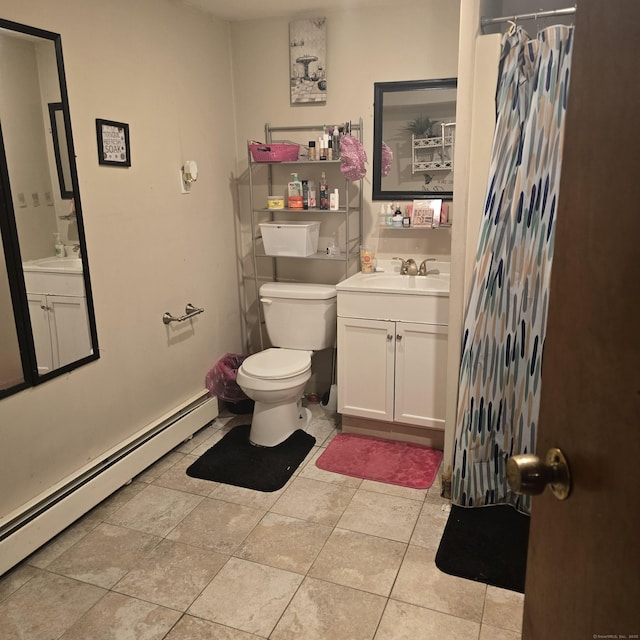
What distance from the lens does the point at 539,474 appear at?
0.80 meters

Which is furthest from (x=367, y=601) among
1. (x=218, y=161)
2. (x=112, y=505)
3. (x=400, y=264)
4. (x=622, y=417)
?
(x=218, y=161)

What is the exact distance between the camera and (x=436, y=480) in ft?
8.86

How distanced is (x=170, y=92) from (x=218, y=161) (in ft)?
1.74

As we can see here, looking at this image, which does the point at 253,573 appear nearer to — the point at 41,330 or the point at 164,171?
the point at 41,330

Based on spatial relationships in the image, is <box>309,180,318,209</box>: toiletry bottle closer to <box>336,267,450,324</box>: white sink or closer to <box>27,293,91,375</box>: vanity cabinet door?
<box>336,267,450,324</box>: white sink

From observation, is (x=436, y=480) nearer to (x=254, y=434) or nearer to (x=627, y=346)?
(x=254, y=434)

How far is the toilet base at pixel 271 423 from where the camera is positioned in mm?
3002

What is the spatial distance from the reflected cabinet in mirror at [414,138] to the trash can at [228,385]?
1.40 meters

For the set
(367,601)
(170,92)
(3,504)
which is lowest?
(367,601)

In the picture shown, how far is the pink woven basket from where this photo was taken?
3121mm

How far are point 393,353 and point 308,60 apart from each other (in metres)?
1.76

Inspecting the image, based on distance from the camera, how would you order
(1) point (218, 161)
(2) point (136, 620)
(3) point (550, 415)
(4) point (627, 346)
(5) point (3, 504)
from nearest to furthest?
(4) point (627, 346), (3) point (550, 415), (2) point (136, 620), (5) point (3, 504), (1) point (218, 161)

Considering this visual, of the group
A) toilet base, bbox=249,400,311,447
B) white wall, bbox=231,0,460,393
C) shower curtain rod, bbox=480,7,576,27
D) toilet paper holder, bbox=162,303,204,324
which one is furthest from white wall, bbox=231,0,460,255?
toilet base, bbox=249,400,311,447

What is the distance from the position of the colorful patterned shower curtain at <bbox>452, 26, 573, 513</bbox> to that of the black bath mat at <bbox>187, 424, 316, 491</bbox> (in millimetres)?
870
